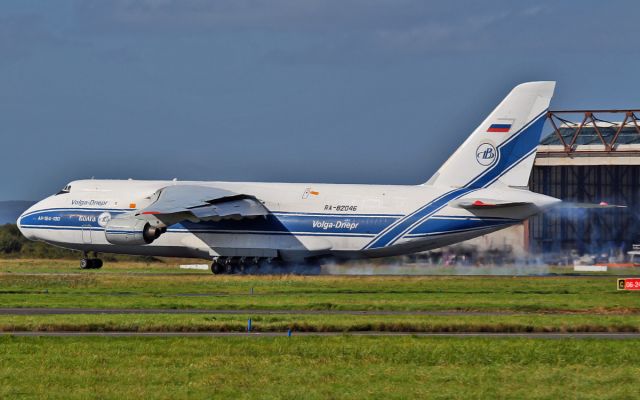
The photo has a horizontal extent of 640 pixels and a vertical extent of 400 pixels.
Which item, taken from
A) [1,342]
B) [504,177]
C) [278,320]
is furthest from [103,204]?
[1,342]

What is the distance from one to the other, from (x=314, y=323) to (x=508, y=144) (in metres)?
26.8

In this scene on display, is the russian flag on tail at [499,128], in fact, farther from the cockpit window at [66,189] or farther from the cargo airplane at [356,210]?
the cockpit window at [66,189]

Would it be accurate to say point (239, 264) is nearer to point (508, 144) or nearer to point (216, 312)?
point (508, 144)

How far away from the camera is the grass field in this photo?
17422 mm

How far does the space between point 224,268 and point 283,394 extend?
3767 centimetres

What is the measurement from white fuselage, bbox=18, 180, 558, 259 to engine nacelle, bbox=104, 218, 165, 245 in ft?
8.22

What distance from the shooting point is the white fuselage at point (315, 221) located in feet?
168

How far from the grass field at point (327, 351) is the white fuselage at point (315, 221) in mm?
12393

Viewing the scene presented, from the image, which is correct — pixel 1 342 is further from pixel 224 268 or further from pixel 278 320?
pixel 224 268

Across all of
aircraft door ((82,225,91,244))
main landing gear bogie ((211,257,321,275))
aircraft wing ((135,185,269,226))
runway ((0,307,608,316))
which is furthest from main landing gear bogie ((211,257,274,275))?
runway ((0,307,608,316))

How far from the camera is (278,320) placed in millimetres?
28344

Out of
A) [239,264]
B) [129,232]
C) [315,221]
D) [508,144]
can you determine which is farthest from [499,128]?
[129,232]

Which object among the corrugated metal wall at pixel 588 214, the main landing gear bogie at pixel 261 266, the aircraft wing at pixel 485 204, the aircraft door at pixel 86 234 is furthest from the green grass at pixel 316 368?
the corrugated metal wall at pixel 588 214

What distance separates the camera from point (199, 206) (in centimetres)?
5175
